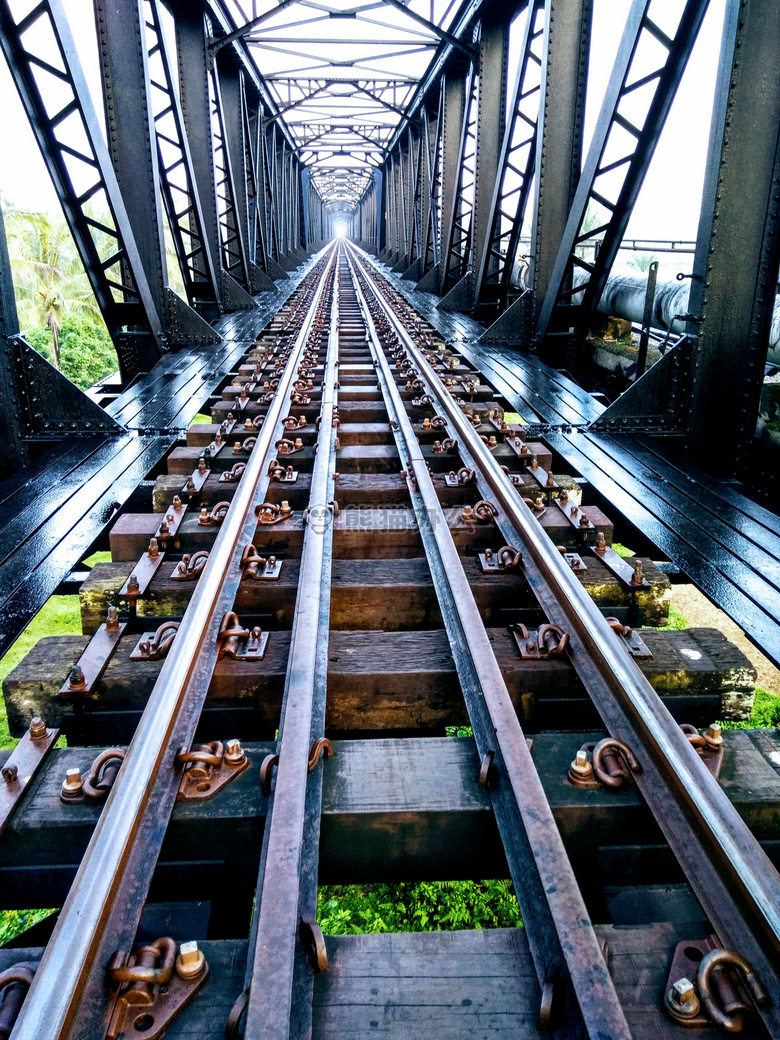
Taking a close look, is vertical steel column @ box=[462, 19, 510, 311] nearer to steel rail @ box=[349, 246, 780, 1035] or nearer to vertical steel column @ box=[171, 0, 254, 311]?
vertical steel column @ box=[171, 0, 254, 311]

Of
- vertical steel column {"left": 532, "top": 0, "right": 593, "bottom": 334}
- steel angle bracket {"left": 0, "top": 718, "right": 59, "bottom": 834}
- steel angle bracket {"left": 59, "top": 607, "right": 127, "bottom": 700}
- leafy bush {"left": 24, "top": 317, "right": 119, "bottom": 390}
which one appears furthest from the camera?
leafy bush {"left": 24, "top": 317, "right": 119, "bottom": 390}

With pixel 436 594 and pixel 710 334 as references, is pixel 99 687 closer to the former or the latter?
pixel 436 594

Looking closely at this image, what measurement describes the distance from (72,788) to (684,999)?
4.59 feet

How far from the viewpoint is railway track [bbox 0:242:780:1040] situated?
1.29 meters

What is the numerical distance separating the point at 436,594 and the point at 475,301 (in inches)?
368

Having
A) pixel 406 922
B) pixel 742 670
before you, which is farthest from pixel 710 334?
pixel 406 922

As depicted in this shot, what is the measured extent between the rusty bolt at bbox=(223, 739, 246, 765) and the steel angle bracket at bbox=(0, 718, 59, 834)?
482 millimetres

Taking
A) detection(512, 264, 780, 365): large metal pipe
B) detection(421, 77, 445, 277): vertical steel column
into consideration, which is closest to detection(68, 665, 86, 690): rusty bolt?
detection(512, 264, 780, 365): large metal pipe

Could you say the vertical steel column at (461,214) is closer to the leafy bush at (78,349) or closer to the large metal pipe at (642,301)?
the large metal pipe at (642,301)

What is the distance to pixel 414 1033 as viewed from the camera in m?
1.27

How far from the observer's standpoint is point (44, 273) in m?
22.7

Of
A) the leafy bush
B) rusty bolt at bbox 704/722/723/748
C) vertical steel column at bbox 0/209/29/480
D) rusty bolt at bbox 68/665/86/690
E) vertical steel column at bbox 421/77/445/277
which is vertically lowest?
the leafy bush

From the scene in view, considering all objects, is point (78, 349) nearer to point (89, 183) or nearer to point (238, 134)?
point (238, 134)

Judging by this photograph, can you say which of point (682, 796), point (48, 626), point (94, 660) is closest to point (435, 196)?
point (48, 626)
